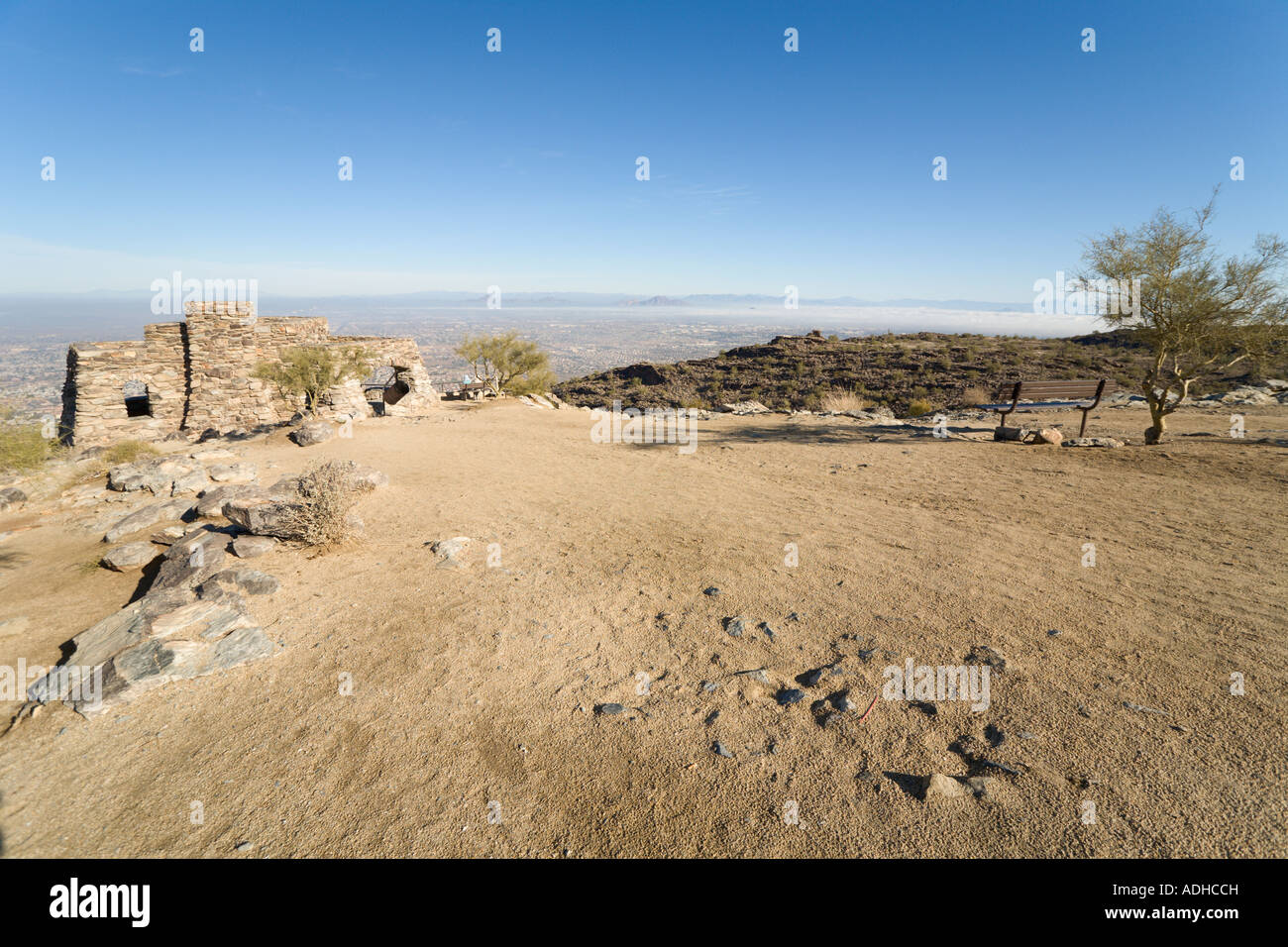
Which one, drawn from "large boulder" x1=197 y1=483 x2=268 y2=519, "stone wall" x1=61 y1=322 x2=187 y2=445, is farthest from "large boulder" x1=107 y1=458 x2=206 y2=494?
"stone wall" x1=61 y1=322 x2=187 y2=445

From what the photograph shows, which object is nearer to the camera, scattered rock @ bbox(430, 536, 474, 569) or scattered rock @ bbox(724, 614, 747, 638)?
scattered rock @ bbox(724, 614, 747, 638)

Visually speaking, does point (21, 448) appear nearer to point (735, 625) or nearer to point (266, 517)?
point (266, 517)

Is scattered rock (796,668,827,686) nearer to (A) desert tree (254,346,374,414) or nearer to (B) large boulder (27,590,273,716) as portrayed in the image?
(B) large boulder (27,590,273,716)

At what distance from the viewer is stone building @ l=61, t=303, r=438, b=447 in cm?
1505

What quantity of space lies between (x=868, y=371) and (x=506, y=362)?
24.2 metres

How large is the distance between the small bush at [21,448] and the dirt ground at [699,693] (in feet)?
3.12

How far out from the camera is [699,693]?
3.74 metres

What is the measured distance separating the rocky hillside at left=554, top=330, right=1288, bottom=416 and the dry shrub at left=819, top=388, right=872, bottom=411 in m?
0.42

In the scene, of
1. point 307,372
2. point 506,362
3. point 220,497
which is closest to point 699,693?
point 220,497

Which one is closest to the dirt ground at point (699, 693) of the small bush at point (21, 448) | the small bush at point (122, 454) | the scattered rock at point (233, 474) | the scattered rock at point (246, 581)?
the scattered rock at point (246, 581)

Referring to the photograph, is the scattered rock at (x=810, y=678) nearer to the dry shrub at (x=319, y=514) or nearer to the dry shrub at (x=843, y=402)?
the dry shrub at (x=319, y=514)

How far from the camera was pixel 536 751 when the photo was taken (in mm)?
3250
